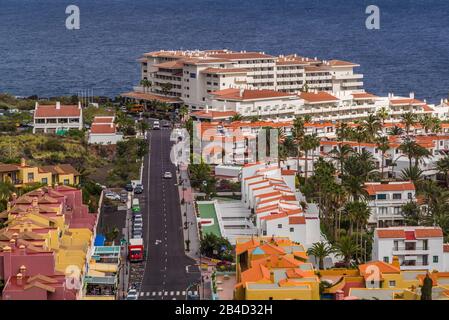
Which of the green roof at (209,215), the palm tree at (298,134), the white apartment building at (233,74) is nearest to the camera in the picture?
the green roof at (209,215)

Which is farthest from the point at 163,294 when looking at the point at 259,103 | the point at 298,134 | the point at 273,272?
the point at 259,103

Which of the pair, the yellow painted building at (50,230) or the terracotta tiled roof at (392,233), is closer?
the yellow painted building at (50,230)

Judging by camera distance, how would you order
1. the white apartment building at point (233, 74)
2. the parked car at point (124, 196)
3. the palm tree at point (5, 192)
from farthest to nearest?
1. the white apartment building at point (233, 74)
2. the parked car at point (124, 196)
3. the palm tree at point (5, 192)

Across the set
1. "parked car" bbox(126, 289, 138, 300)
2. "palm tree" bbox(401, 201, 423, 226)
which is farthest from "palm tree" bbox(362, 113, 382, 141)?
"parked car" bbox(126, 289, 138, 300)

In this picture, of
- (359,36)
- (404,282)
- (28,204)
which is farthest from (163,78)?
(359,36)

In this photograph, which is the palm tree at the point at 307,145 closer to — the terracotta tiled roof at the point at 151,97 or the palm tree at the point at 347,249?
the palm tree at the point at 347,249

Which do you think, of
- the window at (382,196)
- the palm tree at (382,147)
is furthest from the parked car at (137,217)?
the palm tree at (382,147)

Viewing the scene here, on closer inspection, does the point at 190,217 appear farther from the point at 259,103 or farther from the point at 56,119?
the point at 259,103
